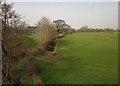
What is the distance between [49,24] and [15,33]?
41.3 ft

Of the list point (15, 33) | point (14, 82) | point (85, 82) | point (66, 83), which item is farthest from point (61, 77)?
point (15, 33)

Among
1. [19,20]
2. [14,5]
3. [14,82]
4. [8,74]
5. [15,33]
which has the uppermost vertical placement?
[14,5]

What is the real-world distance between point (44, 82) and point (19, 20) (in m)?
3.67

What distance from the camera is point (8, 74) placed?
5336 mm

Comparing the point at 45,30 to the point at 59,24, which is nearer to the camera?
the point at 45,30

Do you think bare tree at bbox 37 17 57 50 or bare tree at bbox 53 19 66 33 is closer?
bare tree at bbox 37 17 57 50

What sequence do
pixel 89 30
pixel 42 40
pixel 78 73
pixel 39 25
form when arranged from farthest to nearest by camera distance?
pixel 89 30, pixel 42 40, pixel 39 25, pixel 78 73

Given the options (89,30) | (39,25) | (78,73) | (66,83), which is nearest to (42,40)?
(39,25)

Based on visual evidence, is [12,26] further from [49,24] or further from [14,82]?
[49,24]

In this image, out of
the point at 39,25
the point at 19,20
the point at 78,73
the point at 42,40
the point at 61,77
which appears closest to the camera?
the point at 19,20

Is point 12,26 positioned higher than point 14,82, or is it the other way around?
point 12,26

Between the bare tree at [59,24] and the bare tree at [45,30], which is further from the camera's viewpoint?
the bare tree at [59,24]

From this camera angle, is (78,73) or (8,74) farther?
(78,73)

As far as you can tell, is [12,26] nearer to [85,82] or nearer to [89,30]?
[85,82]
